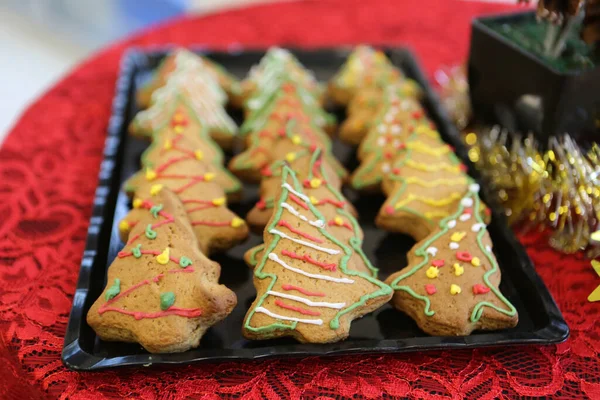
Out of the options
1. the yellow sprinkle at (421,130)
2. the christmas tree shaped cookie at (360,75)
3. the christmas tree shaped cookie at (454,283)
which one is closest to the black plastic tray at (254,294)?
the christmas tree shaped cookie at (454,283)

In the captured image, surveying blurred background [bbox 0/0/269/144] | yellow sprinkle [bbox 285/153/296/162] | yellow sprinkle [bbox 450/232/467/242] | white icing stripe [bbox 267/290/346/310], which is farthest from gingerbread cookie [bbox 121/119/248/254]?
→ blurred background [bbox 0/0/269/144]

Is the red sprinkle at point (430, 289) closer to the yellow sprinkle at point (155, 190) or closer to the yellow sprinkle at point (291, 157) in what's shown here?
the yellow sprinkle at point (291, 157)

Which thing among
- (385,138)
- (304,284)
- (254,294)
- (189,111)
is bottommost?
(254,294)

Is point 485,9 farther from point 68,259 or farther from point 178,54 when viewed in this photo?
point 68,259

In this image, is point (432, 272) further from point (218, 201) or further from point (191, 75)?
point (191, 75)

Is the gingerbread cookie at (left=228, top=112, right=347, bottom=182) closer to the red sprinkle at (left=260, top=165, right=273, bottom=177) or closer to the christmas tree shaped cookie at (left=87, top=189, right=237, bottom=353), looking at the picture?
the red sprinkle at (left=260, top=165, right=273, bottom=177)

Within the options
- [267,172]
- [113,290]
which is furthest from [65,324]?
[267,172]
